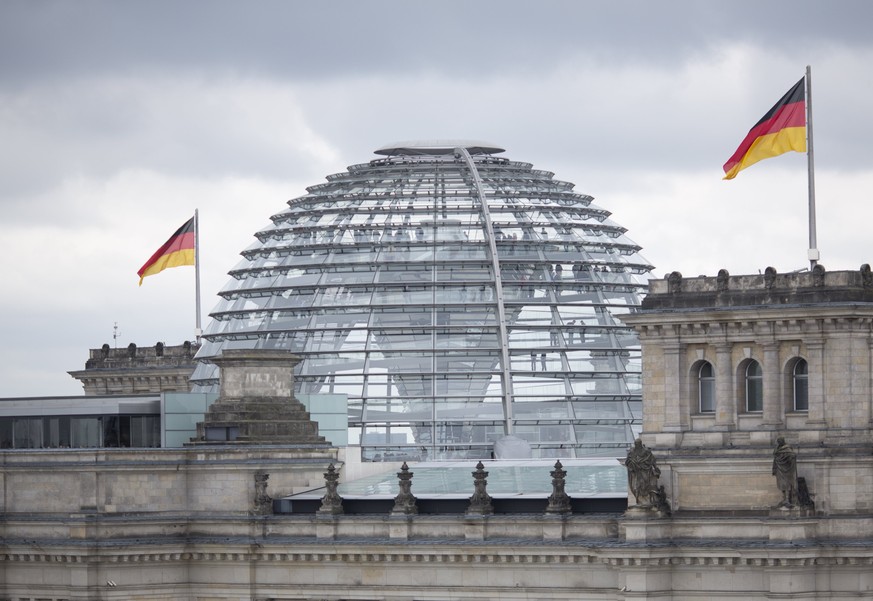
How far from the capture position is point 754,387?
93875 mm

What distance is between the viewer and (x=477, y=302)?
397ft

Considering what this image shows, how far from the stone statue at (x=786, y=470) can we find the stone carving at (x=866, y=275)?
213 inches

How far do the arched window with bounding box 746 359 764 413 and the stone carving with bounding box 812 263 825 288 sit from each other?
10.7 ft

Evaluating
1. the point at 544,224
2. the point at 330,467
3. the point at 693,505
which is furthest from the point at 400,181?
the point at 693,505

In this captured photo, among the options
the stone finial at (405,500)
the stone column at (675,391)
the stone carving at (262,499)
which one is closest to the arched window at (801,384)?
the stone column at (675,391)

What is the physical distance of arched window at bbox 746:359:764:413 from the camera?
307ft

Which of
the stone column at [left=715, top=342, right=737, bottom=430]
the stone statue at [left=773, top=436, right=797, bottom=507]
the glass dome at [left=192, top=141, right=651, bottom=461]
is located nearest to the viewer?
the stone statue at [left=773, top=436, right=797, bottom=507]

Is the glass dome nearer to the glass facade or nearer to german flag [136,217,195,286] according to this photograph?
german flag [136,217,195,286]

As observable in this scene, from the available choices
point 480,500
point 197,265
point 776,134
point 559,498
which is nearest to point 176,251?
point 197,265

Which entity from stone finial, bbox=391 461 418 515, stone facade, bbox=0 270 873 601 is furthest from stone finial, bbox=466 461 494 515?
stone finial, bbox=391 461 418 515

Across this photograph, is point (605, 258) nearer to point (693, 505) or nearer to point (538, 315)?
point (538, 315)

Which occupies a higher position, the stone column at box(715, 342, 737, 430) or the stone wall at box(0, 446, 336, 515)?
the stone column at box(715, 342, 737, 430)

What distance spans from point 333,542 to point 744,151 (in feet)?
60.8

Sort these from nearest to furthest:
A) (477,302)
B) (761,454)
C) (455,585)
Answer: (761,454)
(455,585)
(477,302)
